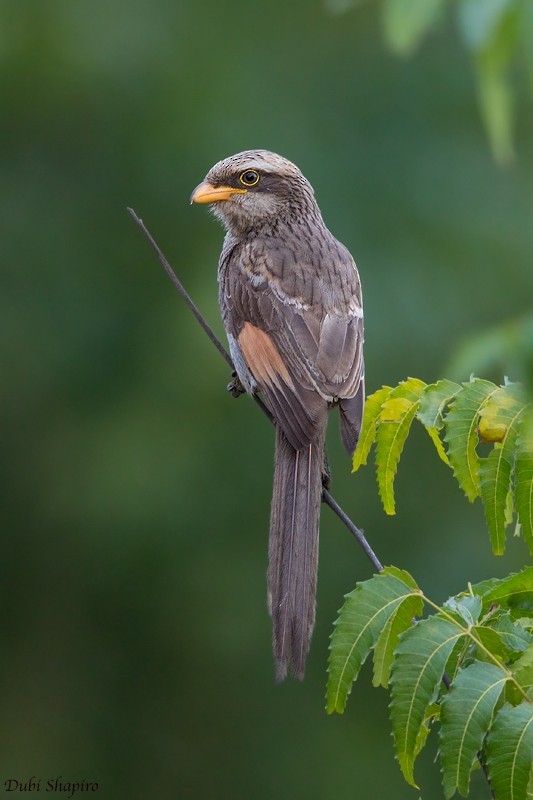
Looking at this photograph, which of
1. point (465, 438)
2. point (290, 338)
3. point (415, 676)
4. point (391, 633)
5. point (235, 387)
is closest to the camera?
point (415, 676)

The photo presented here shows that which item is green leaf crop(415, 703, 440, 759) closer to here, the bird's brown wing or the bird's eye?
the bird's brown wing

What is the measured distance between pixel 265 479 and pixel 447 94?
4175 millimetres

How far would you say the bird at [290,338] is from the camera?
12.1 ft

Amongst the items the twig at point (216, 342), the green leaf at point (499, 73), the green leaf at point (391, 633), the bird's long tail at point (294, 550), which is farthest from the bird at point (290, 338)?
the green leaf at point (499, 73)

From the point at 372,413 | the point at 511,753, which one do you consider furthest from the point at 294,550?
the point at 511,753

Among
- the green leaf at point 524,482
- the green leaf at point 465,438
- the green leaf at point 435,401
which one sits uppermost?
the green leaf at point 435,401

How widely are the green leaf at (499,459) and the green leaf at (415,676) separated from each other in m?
0.27

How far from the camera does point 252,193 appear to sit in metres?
5.49

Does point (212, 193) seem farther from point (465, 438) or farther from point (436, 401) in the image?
point (465, 438)

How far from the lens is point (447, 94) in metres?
12.2

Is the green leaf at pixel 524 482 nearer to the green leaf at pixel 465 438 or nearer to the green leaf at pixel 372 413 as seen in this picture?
the green leaf at pixel 465 438

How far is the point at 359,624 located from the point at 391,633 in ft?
0.34

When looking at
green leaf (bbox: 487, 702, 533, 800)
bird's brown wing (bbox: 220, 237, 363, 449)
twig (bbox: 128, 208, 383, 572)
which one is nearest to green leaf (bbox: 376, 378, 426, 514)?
twig (bbox: 128, 208, 383, 572)

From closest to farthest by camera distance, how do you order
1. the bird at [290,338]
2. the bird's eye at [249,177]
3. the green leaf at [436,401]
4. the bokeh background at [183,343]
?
1. the green leaf at [436,401]
2. the bird at [290,338]
3. the bird's eye at [249,177]
4. the bokeh background at [183,343]
